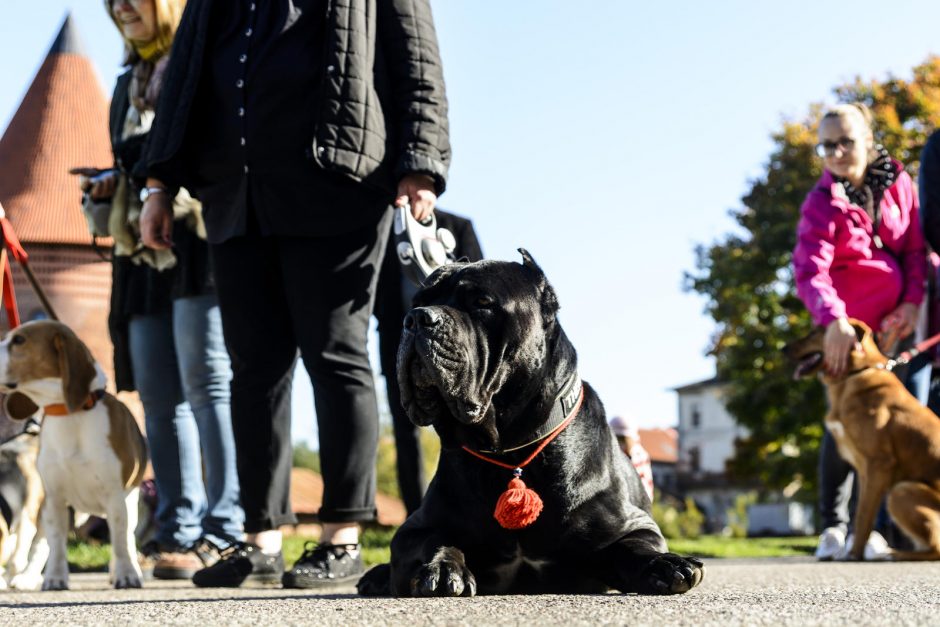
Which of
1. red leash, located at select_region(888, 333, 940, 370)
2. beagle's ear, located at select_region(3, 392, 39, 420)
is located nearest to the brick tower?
beagle's ear, located at select_region(3, 392, 39, 420)

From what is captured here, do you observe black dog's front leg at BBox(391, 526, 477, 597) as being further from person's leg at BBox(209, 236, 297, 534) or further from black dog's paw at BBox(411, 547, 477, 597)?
person's leg at BBox(209, 236, 297, 534)

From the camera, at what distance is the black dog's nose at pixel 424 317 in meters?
3.15

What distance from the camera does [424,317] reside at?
10.4ft

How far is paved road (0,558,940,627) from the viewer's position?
8.33 feet

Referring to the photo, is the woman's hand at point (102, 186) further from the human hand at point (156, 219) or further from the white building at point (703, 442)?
the white building at point (703, 442)

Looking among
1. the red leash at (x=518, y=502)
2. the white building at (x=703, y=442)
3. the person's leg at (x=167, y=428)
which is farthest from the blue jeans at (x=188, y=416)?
the white building at (x=703, y=442)

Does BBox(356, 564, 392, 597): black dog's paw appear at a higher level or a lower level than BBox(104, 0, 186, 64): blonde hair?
lower

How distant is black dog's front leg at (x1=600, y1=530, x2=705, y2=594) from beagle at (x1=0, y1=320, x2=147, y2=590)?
7.77 ft

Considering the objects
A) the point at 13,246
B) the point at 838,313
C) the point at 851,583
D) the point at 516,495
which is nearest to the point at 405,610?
the point at 516,495

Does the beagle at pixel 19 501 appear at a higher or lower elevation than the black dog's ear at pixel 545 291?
lower

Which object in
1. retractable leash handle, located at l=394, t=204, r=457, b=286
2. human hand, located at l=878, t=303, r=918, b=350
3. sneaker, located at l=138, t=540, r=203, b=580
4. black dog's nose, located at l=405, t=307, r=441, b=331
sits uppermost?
retractable leash handle, located at l=394, t=204, r=457, b=286

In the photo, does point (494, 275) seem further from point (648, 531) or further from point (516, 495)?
point (648, 531)

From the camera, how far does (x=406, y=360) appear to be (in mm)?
3254

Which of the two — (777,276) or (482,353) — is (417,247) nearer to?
(482,353)
